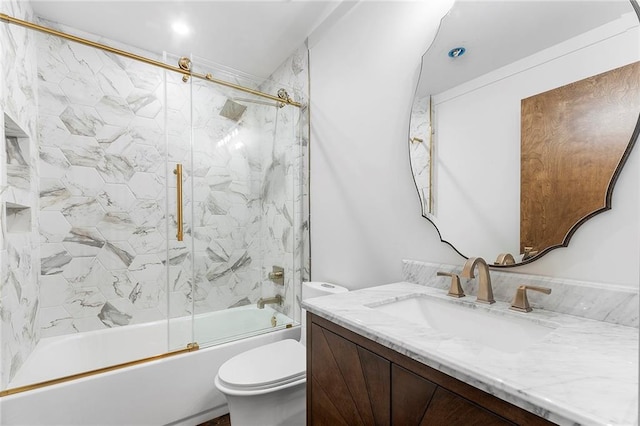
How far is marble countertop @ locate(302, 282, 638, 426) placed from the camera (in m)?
0.43

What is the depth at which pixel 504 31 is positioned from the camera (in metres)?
1.05

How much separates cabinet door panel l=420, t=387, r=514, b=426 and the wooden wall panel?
1.99ft

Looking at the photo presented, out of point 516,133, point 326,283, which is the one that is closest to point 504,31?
point 516,133

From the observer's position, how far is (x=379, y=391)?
2.43 ft

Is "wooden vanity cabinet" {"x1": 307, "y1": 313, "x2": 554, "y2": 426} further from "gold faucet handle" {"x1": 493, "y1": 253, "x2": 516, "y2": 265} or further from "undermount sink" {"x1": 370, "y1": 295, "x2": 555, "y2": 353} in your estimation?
"gold faucet handle" {"x1": 493, "y1": 253, "x2": 516, "y2": 265}

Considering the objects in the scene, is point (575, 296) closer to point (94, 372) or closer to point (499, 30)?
point (499, 30)

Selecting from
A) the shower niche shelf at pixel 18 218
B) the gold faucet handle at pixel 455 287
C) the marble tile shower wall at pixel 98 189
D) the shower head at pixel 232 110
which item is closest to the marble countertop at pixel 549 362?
the gold faucet handle at pixel 455 287

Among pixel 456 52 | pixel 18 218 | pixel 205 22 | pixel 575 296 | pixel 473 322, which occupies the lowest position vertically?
pixel 473 322

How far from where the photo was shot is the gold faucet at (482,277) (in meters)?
0.96

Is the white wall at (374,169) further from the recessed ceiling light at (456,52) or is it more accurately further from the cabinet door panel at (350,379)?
the cabinet door panel at (350,379)

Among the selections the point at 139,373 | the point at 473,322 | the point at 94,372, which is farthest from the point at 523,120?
the point at 94,372

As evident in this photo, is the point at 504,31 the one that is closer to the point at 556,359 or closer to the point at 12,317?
the point at 556,359

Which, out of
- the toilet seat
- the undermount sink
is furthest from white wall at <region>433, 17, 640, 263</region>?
the toilet seat

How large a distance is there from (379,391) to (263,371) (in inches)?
31.9
